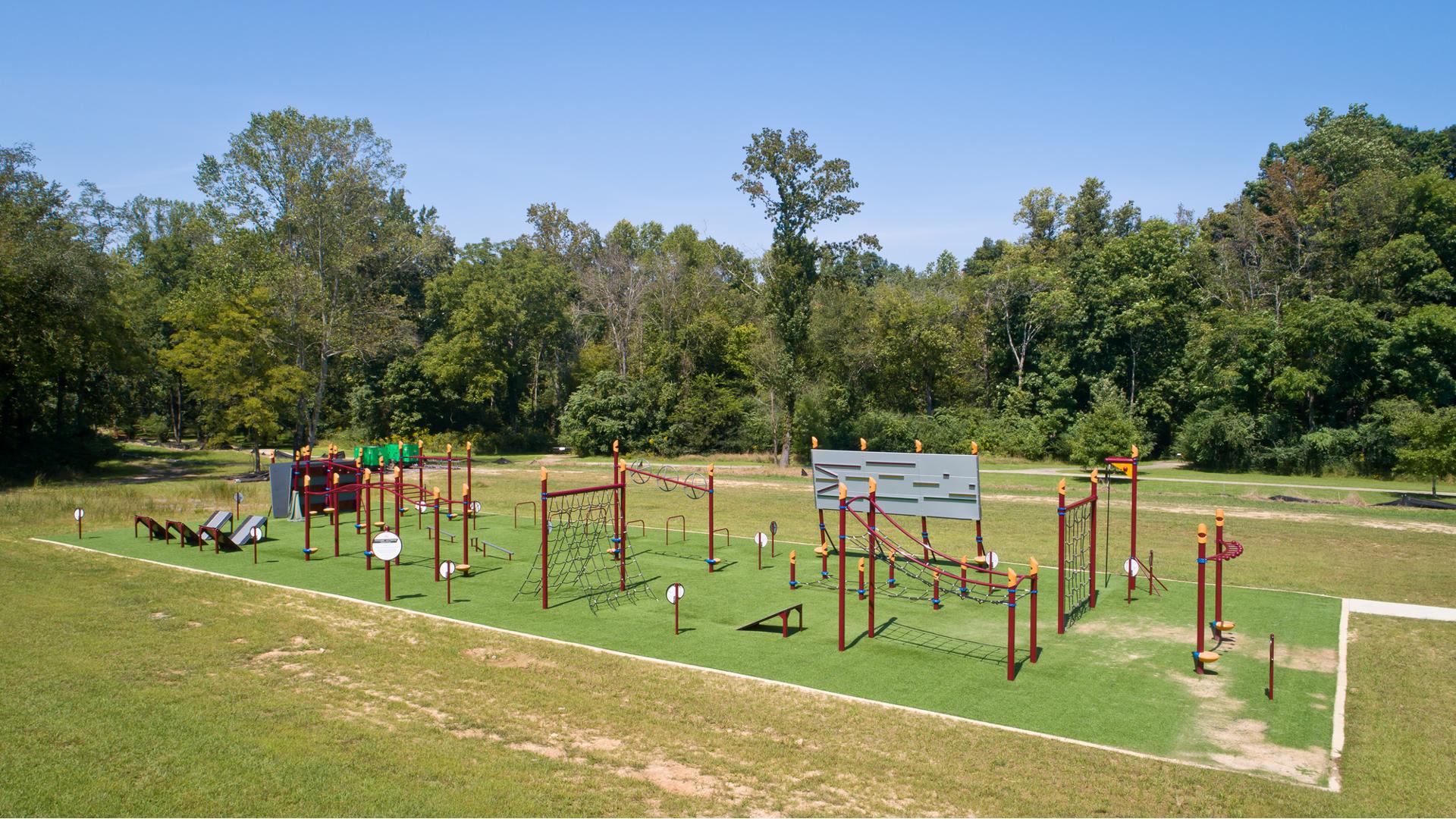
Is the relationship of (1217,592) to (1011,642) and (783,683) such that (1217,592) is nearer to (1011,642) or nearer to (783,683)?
(1011,642)

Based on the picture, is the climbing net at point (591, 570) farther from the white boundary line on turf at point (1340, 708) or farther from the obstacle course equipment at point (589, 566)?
the white boundary line on turf at point (1340, 708)

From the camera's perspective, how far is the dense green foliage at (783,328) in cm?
4312

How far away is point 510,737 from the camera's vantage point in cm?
1106

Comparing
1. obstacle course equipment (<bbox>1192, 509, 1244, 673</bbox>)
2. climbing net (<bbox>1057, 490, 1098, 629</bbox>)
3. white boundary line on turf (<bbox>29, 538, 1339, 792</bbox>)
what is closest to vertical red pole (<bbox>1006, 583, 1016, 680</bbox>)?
white boundary line on turf (<bbox>29, 538, 1339, 792</bbox>)

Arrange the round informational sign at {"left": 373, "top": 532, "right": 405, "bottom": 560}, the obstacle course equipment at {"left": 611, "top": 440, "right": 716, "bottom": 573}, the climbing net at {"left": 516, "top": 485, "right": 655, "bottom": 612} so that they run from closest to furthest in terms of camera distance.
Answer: the round informational sign at {"left": 373, "top": 532, "right": 405, "bottom": 560} < the climbing net at {"left": 516, "top": 485, "right": 655, "bottom": 612} < the obstacle course equipment at {"left": 611, "top": 440, "right": 716, "bottom": 573}

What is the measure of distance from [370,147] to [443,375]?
1508 centimetres

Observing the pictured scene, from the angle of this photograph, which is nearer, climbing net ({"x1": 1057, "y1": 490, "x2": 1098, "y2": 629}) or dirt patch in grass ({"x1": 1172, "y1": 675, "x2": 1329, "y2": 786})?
dirt patch in grass ({"x1": 1172, "y1": 675, "x2": 1329, "y2": 786})

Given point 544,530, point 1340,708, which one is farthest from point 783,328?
point 1340,708

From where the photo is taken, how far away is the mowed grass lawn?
9266 millimetres

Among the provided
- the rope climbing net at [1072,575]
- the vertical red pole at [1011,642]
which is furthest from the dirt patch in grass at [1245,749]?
the rope climbing net at [1072,575]

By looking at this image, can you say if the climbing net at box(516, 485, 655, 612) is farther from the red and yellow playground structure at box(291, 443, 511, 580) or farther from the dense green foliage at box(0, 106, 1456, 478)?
the dense green foliage at box(0, 106, 1456, 478)

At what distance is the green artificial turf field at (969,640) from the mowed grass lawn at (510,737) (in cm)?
65

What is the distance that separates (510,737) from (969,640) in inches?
343

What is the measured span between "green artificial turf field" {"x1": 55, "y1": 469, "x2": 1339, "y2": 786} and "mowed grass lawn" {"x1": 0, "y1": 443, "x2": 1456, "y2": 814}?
65 centimetres
